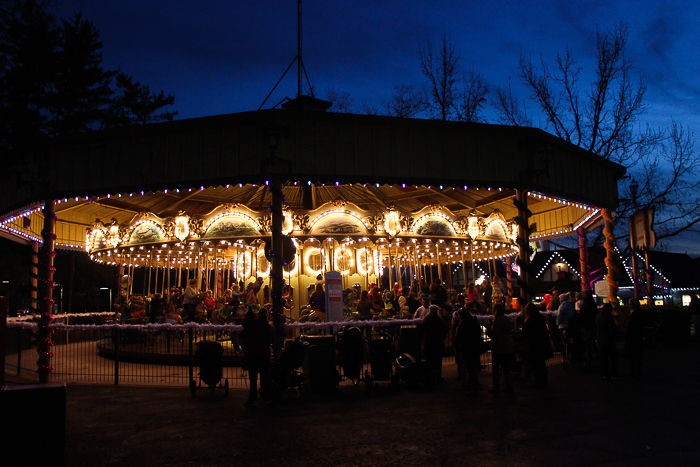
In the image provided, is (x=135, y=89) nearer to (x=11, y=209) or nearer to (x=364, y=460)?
(x=11, y=209)

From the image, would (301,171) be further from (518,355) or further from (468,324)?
(518,355)

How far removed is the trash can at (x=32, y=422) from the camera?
480cm

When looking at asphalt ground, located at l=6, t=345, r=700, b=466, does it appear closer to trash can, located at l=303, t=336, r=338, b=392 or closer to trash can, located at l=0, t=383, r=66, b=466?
trash can, located at l=303, t=336, r=338, b=392

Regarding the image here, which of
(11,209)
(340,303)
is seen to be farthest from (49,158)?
(340,303)

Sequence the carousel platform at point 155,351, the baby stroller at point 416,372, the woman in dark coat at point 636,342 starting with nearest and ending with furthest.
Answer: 1. the baby stroller at point 416,372
2. the woman in dark coat at point 636,342
3. the carousel platform at point 155,351

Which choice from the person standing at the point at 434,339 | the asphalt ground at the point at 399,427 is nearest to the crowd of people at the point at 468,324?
the person standing at the point at 434,339

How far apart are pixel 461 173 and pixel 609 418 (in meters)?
5.83

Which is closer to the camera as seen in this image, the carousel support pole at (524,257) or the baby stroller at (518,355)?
the baby stroller at (518,355)

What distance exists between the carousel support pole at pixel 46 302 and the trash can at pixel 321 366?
5.91 m

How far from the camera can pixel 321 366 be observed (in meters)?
9.83

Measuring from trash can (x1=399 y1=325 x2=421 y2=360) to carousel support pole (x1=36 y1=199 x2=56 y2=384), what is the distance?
300 inches

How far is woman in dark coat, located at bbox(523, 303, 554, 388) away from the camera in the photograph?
9820 mm

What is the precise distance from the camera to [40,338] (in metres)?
11.5

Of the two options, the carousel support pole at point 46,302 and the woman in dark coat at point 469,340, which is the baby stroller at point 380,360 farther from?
the carousel support pole at point 46,302
